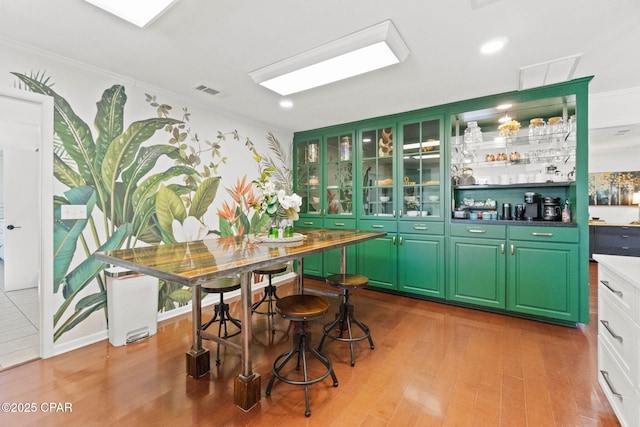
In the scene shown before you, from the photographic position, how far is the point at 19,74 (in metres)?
2.12

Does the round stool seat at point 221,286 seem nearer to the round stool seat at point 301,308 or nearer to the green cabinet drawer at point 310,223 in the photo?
the round stool seat at point 301,308

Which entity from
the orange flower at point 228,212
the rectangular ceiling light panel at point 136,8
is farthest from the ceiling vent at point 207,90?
the orange flower at point 228,212

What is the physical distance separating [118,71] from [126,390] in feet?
8.53

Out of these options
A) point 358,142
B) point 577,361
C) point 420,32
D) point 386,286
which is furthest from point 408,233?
point 420,32

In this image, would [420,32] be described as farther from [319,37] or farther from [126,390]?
[126,390]

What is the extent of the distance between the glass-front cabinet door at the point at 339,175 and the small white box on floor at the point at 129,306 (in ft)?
8.73

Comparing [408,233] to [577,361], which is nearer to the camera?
[577,361]

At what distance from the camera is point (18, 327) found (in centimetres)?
279

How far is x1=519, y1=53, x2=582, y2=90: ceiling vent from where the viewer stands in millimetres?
2350

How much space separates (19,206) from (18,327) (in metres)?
2.36

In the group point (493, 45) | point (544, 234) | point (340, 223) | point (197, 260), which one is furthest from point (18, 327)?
point (544, 234)

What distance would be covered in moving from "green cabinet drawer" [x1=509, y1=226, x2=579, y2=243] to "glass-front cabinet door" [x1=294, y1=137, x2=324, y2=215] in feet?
8.54

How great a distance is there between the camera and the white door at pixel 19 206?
4016 mm

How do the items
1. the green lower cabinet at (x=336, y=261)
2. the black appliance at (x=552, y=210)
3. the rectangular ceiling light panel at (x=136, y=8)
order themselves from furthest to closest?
1. the green lower cabinet at (x=336, y=261)
2. the black appliance at (x=552, y=210)
3. the rectangular ceiling light panel at (x=136, y=8)
